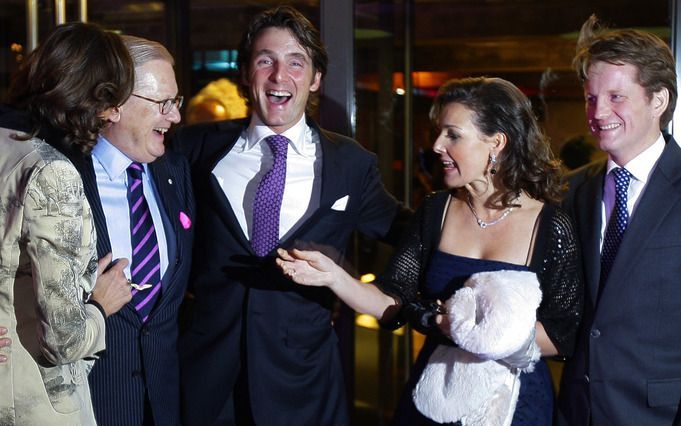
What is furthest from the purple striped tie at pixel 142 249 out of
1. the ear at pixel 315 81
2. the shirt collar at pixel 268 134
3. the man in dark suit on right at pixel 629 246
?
the man in dark suit on right at pixel 629 246

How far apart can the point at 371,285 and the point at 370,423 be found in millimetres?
1505

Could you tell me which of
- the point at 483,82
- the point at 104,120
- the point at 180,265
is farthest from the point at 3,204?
the point at 483,82

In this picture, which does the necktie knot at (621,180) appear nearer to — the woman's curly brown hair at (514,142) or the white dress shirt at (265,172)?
the woman's curly brown hair at (514,142)

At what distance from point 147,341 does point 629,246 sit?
142 cm

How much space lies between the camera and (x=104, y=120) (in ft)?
7.93

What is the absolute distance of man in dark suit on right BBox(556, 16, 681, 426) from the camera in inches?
94.5

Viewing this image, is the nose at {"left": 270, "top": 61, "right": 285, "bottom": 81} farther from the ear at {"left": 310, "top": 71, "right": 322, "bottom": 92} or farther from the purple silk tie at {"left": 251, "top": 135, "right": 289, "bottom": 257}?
the purple silk tie at {"left": 251, "top": 135, "right": 289, "bottom": 257}

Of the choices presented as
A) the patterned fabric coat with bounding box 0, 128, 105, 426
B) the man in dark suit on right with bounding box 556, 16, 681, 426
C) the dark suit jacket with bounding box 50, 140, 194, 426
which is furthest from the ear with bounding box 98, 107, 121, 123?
the man in dark suit on right with bounding box 556, 16, 681, 426

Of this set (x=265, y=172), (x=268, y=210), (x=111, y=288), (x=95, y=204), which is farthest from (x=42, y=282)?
(x=265, y=172)

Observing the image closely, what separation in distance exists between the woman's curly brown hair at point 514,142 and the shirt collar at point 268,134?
57 cm

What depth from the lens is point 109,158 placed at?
102 inches

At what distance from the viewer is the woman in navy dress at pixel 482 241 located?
2.48m

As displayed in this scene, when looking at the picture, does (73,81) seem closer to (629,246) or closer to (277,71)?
(277,71)

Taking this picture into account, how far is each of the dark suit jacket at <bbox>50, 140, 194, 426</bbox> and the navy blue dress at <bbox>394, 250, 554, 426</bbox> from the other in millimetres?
726
